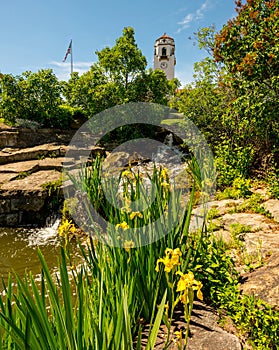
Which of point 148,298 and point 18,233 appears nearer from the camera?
point 148,298

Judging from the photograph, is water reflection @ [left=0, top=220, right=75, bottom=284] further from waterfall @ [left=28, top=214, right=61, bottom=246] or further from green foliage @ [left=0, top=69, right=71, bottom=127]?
green foliage @ [left=0, top=69, right=71, bottom=127]

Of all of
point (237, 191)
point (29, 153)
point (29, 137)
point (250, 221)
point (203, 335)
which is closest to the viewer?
point (203, 335)

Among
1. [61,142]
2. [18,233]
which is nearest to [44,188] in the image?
[18,233]

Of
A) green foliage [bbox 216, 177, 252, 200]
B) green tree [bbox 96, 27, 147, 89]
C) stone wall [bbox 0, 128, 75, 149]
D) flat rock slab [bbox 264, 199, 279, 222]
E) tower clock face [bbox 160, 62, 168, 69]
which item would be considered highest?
tower clock face [bbox 160, 62, 168, 69]

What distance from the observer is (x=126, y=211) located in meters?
1.68

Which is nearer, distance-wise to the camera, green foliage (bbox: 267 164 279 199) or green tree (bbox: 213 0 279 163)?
green foliage (bbox: 267 164 279 199)

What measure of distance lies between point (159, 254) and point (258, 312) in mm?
708

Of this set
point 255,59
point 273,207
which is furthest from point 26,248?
point 255,59

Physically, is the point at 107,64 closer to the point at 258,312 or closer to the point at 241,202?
the point at 241,202

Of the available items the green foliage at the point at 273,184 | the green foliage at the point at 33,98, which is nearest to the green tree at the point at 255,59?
the green foliage at the point at 273,184

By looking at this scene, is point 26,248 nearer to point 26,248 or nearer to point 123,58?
point 26,248

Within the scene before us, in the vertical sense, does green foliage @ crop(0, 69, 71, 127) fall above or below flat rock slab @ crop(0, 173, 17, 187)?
above

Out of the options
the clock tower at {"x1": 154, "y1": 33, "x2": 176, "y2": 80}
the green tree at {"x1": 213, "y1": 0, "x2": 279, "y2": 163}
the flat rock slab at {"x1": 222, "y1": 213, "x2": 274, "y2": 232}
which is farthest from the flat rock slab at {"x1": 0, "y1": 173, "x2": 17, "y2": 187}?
the clock tower at {"x1": 154, "y1": 33, "x2": 176, "y2": 80}

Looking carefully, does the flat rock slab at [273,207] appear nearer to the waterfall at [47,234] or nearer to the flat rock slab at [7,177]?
the waterfall at [47,234]
